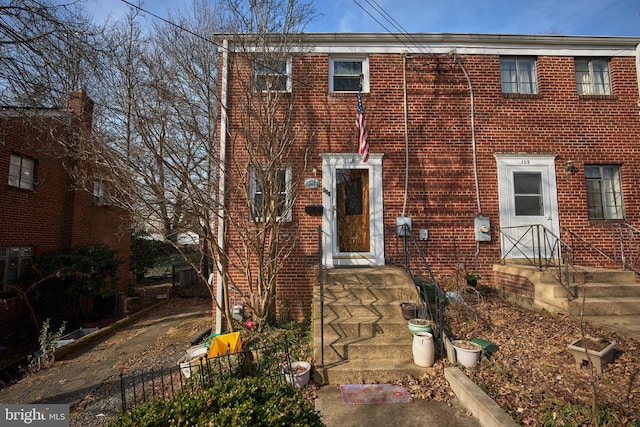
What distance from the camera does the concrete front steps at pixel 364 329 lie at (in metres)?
4.37

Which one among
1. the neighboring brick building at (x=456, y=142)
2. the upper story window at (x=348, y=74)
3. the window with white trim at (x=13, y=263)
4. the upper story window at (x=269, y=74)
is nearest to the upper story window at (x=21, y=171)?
the window with white trim at (x=13, y=263)

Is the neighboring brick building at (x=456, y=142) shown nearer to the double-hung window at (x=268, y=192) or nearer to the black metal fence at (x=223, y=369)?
the double-hung window at (x=268, y=192)

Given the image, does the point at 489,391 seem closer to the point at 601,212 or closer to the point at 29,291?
the point at 601,212

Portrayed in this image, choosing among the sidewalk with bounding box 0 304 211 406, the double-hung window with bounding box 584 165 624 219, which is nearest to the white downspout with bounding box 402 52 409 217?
the double-hung window with bounding box 584 165 624 219

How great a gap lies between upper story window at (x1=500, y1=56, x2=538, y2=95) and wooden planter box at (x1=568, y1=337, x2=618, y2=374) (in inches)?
243

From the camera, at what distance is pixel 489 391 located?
3717 millimetres

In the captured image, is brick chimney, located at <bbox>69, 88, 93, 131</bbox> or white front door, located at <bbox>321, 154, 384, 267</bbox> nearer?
white front door, located at <bbox>321, 154, 384, 267</bbox>

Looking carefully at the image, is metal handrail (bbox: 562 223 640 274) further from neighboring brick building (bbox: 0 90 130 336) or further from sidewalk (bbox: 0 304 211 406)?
neighboring brick building (bbox: 0 90 130 336)

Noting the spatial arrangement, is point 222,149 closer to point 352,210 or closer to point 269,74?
point 269,74

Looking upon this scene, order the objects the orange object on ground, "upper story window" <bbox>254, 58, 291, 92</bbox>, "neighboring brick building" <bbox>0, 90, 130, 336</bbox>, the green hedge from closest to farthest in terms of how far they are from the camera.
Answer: the green hedge
the orange object on ground
"upper story window" <bbox>254, 58, 291, 92</bbox>
"neighboring brick building" <bbox>0, 90, 130, 336</bbox>

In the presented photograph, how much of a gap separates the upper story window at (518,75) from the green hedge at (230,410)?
340 inches

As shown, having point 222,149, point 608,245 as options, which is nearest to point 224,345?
point 222,149

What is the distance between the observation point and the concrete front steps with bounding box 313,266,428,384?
437 cm

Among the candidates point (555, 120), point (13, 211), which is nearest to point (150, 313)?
point (13, 211)
